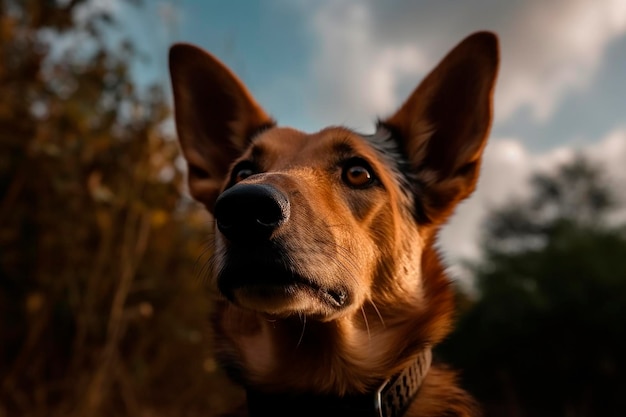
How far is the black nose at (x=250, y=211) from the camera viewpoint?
1932mm

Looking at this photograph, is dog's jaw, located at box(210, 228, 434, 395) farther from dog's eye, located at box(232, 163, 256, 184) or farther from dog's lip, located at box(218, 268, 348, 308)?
dog's eye, located at box(232, 163, 256, 184)

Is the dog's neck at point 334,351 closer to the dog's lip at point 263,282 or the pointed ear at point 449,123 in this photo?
the dog's lip at point 263,282

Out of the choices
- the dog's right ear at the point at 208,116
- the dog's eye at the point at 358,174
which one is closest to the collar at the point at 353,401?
the dog's eye at the point at 358,174

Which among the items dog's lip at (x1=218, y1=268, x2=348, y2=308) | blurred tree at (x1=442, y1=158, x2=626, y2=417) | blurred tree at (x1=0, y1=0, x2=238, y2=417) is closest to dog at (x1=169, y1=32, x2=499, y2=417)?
dog's lip at (x1=218, y1=268, x2=348, y2=308)

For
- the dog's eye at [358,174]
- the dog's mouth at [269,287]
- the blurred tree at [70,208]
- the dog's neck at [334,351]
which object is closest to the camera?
the dog's mouth at [269,287]

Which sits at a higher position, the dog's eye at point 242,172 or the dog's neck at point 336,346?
the dog's eye at point 242,172

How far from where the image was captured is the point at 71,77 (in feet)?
17.6

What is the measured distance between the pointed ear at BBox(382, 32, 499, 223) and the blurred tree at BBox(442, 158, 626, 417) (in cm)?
566

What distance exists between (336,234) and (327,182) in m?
0.38

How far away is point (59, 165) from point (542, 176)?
2515cm

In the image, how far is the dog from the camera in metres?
2.12

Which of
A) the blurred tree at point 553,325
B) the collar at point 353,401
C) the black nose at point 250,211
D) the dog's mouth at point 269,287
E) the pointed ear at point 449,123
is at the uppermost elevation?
the pointed ear at point 449,123

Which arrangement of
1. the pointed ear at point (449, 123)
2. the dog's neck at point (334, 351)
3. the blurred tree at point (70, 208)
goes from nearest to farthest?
the dog's neck at point (334, 351)
the pointed ear at point (449, 123)
the blurred tree at point (70, 208)

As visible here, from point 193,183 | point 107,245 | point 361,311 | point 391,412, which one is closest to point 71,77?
point 107,245
